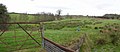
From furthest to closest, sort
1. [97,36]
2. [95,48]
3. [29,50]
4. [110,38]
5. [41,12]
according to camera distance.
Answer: [41,12]
[110,38]
[97,36]
[95,48]
[29,50]

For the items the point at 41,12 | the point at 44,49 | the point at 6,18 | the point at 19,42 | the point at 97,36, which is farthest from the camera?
the point at 41,12

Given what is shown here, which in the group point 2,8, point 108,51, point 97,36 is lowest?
point 108,51

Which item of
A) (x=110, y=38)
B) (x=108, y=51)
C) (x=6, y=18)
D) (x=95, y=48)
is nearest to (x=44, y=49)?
(x=95, y=48)

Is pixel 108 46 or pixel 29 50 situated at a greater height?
pixel 29 50

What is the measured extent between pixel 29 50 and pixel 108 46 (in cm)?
2181

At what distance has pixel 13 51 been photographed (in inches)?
677

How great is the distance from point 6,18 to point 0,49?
3372cm

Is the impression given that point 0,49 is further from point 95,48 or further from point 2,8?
point 2,8

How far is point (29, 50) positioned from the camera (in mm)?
17562

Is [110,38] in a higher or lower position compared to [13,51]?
lower

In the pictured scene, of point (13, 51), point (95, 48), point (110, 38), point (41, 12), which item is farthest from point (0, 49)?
point (41, 12)

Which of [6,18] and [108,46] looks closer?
[108,46]

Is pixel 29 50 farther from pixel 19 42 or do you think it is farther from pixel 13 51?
pixel 19 42

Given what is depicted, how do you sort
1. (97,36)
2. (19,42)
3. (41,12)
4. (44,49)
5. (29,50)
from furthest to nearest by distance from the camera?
(41,12), (97,36), (19,42), (29,50), (44,49)
